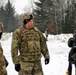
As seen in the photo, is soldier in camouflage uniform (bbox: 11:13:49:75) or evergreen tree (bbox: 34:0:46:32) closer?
soldier in camouflage uniform (bbox: 11:13:49:75)

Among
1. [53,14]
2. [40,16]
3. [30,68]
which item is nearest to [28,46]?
[30,68]

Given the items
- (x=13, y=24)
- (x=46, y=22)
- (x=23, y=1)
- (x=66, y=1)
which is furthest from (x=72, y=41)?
(x=23, y=1)

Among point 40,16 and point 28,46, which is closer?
point 28,46

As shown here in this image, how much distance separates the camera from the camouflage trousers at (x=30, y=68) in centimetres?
720

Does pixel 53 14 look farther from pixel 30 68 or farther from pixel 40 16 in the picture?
pixel 30 68

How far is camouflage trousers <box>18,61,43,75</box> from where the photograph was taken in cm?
720

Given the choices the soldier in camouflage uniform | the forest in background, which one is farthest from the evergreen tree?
the soldier in camouflage uniform

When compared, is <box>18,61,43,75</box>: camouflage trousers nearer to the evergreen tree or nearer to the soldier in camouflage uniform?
the soldier in camouflage uniform

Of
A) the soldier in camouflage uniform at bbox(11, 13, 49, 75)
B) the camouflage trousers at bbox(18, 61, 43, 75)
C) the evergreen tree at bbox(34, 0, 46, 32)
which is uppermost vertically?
the evergreen tree at bbox(34, 0, 46, 32)

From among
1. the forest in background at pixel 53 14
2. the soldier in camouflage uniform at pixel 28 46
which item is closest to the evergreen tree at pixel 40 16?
the forest in background at pixel 53 14

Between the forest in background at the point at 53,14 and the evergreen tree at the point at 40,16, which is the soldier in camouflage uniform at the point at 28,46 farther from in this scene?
the evergreen tree at the point at 40,16

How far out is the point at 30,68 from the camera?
718 centimetres

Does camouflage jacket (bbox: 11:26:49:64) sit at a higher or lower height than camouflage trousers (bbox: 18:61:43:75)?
higher

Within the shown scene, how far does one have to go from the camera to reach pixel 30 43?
720cm
